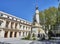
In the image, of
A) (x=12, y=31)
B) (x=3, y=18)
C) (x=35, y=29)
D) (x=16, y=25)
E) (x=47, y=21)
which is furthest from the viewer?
(x=16, y=25)

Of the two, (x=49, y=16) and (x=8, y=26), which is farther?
(x=8, y=26)

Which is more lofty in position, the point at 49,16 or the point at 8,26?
the point at 49,16

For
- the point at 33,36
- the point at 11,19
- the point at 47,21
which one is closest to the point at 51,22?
the point at 47,21

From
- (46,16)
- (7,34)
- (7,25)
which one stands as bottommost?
(7,34)

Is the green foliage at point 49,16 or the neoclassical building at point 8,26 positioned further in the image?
the green foliage at point 49,16

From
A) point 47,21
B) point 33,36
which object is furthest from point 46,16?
point 33,36

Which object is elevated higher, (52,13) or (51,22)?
(52,13)

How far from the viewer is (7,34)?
4184 centimetres

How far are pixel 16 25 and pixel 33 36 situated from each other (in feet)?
93.5

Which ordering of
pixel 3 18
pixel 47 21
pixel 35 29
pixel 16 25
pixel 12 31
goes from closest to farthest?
pixel 35 29
pixel 3 18
pixel 47 21
pixel 12 31
pixel 16 25

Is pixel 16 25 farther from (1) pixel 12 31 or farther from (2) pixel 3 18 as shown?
(2) pixel 3 18

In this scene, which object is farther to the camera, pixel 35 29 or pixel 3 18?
pixel 3 18

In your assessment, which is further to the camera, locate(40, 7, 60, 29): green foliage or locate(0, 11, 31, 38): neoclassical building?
locate(40, 7, 60, 29): green foliage

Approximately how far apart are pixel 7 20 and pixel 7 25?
2387 mm
